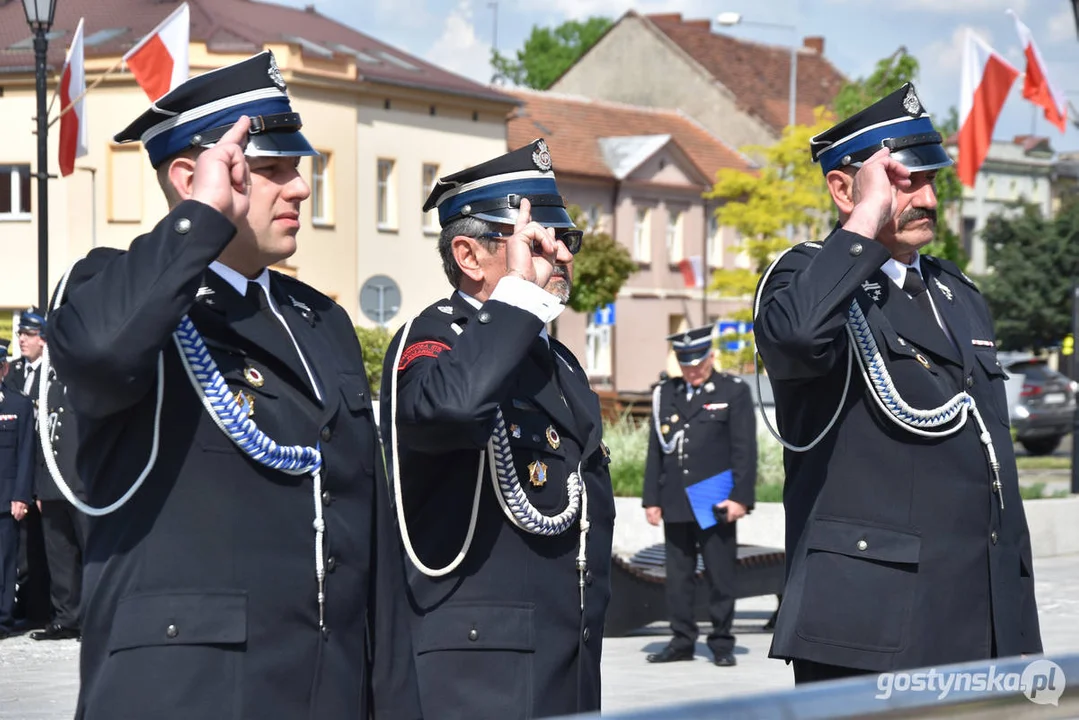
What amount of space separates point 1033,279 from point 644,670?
4962 cm

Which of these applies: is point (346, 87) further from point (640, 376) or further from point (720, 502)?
point (720, 502)

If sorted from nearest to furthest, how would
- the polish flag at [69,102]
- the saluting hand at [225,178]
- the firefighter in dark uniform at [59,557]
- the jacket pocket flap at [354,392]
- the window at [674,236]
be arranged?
the saluting hand at [225,178] < the jacket pocket flap at [354,392] < the firefighter in dark uniform at [59,557] < the polish flag at [69,102] < the window at [674,236]

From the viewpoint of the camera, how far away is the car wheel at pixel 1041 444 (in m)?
34.4

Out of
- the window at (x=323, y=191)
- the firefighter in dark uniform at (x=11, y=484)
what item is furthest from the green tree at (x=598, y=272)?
the firefighter in dark uniform at (x=11, y=484)

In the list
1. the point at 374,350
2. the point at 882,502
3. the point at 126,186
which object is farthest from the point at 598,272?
the point at 882,502

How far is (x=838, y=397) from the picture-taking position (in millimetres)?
4672

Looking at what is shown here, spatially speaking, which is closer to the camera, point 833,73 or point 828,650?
point 828,650

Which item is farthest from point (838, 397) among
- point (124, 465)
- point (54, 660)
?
point (54, 660)

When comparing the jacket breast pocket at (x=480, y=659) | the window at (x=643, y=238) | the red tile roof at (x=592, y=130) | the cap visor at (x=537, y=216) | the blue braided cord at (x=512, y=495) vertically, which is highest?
the red tile roof at (x=592, y=130)

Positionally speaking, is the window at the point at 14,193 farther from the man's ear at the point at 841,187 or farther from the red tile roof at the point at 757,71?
the man's ear at the point at 841,187

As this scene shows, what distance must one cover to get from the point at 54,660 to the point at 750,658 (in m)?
4.39

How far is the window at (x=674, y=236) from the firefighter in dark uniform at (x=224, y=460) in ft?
187

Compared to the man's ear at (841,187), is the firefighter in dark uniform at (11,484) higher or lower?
lower

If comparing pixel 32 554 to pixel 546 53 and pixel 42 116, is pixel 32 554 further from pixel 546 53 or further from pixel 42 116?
pixel 546 53
